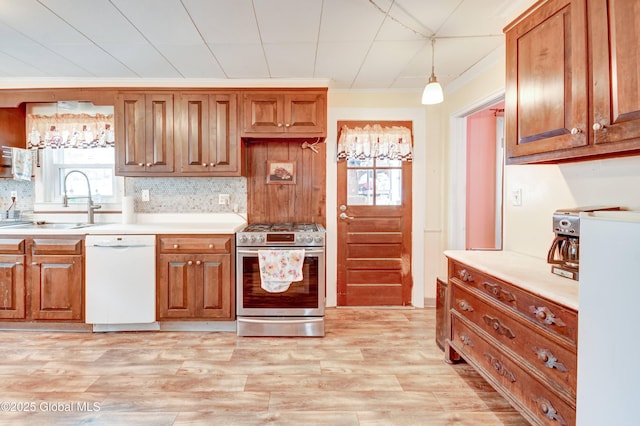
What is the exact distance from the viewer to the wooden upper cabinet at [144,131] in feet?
10.4

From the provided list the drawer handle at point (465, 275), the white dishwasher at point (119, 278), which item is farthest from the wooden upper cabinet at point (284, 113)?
the drawer handle at point (465, 275)

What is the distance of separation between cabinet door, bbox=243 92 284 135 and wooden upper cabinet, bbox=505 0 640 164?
190 centimetres

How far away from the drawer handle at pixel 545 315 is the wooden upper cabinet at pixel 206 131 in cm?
257

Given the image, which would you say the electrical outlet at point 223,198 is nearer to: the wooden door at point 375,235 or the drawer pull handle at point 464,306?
the wooden door at point 375,235

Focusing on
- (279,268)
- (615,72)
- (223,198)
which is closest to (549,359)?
(615,72)

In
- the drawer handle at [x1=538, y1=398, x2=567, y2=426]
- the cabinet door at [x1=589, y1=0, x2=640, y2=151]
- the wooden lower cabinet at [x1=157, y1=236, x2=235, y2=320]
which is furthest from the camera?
the wooden lower cabinet at [x1=157, y1=236, x2=235, y2=320]

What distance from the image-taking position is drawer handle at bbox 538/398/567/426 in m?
1.35

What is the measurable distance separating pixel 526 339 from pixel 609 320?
54cm

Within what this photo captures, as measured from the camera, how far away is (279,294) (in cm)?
285

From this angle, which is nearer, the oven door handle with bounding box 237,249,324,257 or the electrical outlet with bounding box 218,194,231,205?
the oven door handle with bounding box 237,249,324,257

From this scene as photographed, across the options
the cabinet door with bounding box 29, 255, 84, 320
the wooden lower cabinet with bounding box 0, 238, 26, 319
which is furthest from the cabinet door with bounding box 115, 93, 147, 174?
the wooden lower cabinet with bounding box 0, 238, 26, 319

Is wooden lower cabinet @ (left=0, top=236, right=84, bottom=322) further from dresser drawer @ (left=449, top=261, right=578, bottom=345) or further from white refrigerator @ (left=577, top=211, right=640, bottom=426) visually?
white refrigerator @ (left=577, top=211, right=640, bottom=426)

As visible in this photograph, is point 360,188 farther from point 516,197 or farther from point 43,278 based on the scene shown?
point 43,278

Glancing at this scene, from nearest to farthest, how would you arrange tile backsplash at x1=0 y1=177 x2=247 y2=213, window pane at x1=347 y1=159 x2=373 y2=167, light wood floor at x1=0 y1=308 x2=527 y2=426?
light wood floor at x1=0 y1=308 x2=527 y2=426, tile backsplash at x1=0 y1=177 x2=247 y2=213, window pane at x1=347 y1=159 x2=373 y2=167
